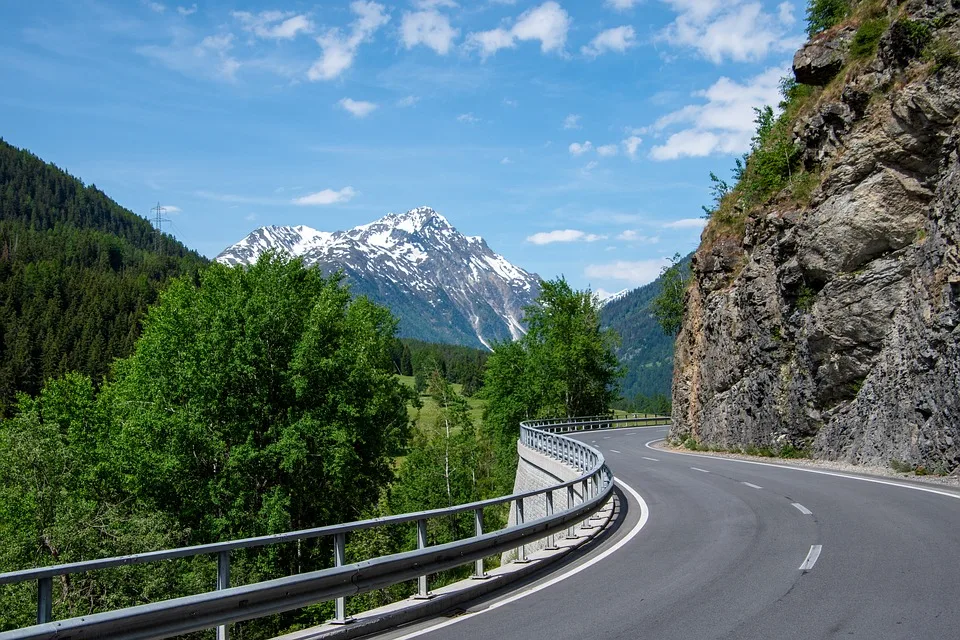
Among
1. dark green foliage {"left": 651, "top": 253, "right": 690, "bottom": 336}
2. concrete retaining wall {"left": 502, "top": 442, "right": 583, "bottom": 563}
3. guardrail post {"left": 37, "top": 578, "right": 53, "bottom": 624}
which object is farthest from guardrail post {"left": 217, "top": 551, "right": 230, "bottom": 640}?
dark green foliage {"left": 651, "top": 253, "right": 690, "bottom": 336}

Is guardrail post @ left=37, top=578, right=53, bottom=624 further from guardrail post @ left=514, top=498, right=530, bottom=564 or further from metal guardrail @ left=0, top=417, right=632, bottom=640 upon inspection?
guardrail post @ left=514, top=498, right=530, bottom=564

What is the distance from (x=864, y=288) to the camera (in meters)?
25.1

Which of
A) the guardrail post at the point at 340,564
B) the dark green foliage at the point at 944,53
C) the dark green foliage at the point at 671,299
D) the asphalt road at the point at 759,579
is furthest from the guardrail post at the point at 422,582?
the dark green foliage at the point at 671,299

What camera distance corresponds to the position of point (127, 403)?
90.4 ft

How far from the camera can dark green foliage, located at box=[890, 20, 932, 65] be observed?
2402 centimetres

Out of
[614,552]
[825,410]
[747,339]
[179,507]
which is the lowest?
[179,507]

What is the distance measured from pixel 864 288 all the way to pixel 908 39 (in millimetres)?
8203

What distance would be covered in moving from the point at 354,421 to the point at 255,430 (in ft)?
13.5

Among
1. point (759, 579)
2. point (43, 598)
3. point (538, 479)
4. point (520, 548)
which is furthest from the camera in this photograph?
point (538, 479)

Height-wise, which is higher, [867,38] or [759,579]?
[867,38]

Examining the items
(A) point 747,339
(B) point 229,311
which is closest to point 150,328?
(B) point 229,311

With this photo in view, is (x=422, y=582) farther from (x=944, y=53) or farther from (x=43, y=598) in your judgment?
(x=944, y=53)

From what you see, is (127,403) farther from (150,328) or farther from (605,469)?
(605,469)

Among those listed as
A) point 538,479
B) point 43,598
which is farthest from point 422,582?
point 538,479
